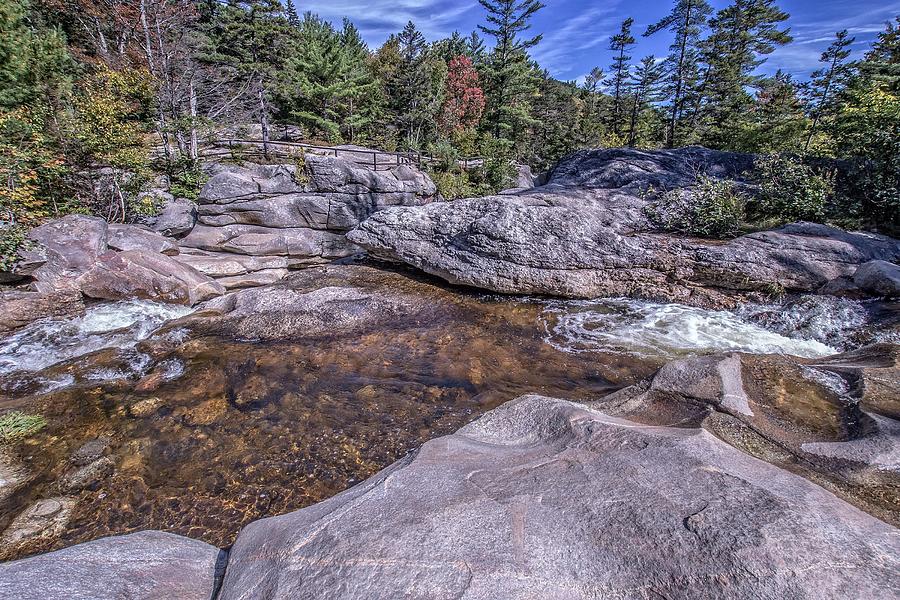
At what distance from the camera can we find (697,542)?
6.28 feet

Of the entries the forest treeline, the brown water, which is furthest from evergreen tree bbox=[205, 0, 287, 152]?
the brown water

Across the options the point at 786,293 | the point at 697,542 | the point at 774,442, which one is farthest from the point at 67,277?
the point at 786,293

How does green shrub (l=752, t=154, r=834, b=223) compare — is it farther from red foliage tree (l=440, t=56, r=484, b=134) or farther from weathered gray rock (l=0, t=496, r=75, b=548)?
red foliage tree (l=440, t=56, r=484, b=134)

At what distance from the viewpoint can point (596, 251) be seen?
9688 mm

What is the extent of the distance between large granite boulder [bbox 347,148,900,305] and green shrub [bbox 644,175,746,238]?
56 cm

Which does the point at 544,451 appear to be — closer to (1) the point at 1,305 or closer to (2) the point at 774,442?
(2) the point at 774,442

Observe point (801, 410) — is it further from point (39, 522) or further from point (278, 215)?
point (278, 215)

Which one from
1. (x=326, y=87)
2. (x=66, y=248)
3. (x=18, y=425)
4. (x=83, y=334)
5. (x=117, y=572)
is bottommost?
(x=18, y=425)

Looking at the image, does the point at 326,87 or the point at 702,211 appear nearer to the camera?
the point at 702,211

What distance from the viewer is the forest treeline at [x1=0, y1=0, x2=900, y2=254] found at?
35.8 ft

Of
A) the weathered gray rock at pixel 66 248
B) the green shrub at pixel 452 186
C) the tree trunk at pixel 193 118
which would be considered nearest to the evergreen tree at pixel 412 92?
the green shrub at pixel 452 186

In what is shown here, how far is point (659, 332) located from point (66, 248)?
566 inches

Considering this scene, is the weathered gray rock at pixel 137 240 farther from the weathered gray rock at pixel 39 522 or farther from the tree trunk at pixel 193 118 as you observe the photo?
Result: the weathered gray rock at pixel 39 522

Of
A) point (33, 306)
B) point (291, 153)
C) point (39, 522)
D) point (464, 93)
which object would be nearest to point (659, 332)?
point (39, 522)
